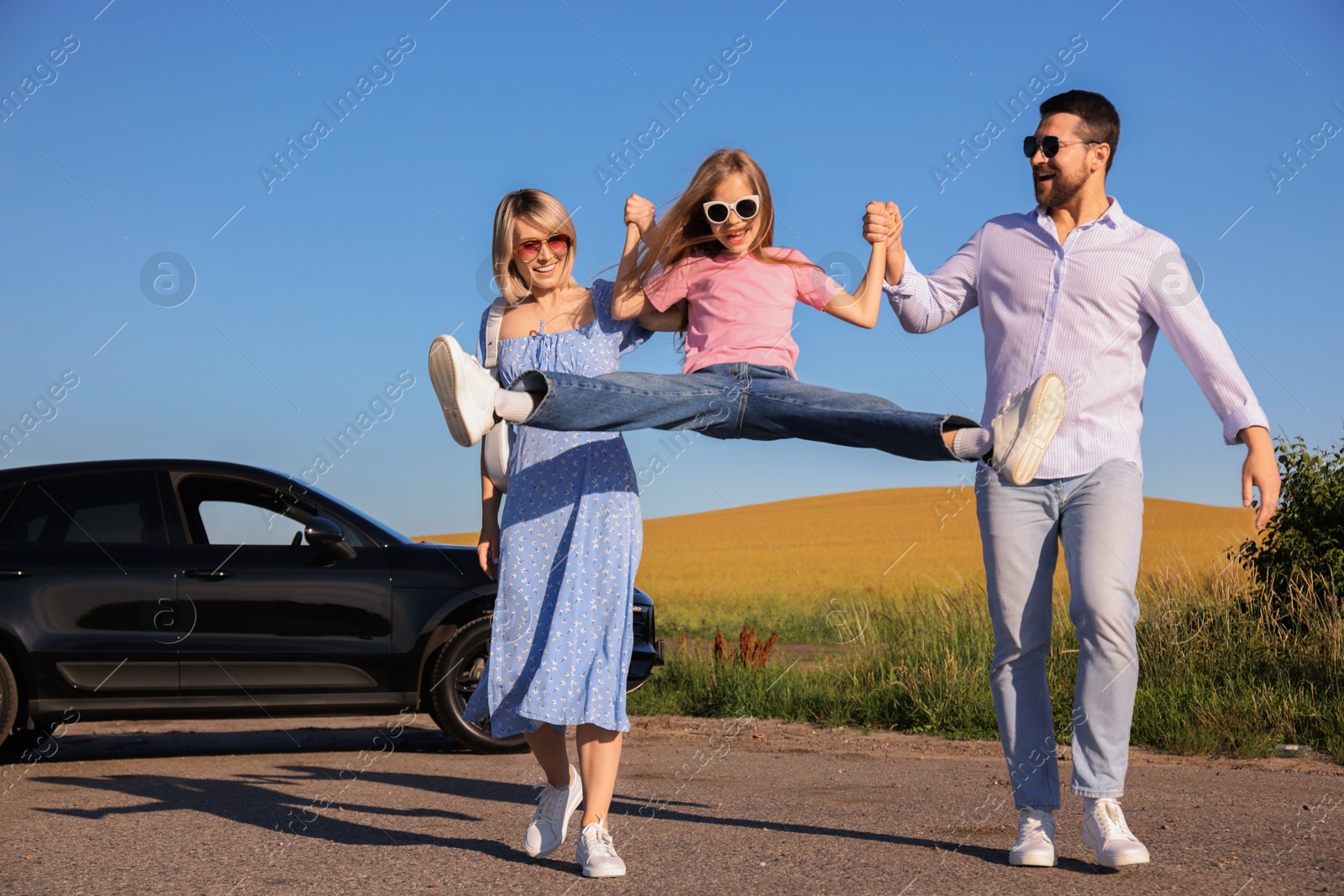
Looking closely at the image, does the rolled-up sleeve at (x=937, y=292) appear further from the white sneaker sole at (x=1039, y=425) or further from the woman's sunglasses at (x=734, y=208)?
the white sneaker sole at (x=1039, y=425)

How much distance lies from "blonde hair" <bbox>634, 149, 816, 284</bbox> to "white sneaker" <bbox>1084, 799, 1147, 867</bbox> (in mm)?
1963

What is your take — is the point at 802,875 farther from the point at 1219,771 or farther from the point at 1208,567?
the point at 1208,567

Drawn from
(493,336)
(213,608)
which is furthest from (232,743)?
(493,336)

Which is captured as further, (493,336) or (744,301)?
(493,336)

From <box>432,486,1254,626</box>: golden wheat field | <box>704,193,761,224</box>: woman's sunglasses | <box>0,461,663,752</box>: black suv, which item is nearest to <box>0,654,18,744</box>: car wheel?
<box>0,461,663,752</box>: black suv

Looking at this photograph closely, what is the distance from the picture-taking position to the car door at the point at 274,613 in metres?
7.26

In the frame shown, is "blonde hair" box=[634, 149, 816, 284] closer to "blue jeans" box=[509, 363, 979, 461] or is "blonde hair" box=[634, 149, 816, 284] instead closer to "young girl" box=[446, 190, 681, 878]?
"young girl" box=[446, 190, 681, 878]

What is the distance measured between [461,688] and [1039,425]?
4.79 m

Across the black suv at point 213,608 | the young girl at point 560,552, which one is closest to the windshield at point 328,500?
the black suv at point 213,608

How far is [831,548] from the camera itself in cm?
3981

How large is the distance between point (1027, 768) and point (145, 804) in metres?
Result: 3.99

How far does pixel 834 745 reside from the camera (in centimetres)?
805

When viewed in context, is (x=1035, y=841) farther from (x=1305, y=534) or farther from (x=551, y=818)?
(x=1305, y=534)

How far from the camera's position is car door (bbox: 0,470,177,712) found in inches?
281
